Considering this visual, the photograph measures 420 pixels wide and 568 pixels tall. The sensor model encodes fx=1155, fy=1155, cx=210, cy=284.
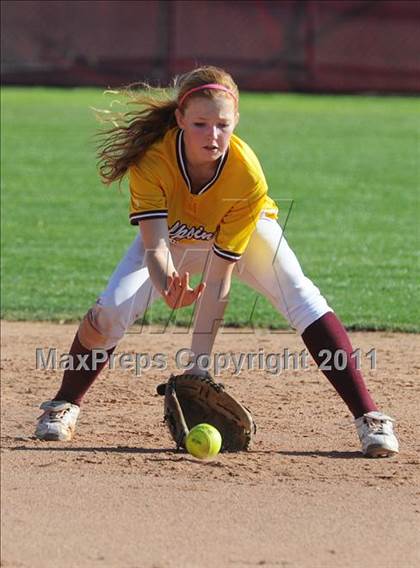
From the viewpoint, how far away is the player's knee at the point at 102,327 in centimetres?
446

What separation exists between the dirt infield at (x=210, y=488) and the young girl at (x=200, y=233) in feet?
0.81

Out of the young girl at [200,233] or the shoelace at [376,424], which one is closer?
the young girl at [200,233]

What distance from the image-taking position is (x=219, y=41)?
858 inches

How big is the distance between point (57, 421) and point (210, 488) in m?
0.89

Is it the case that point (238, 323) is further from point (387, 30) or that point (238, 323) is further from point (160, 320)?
point (387, 30)

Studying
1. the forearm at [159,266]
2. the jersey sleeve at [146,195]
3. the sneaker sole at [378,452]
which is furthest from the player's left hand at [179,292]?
the sneaker sole at [378,452]

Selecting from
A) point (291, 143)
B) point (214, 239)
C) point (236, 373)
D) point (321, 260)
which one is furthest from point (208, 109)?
point (291, 143)

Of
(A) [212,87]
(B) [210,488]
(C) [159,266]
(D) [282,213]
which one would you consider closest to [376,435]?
(B) [210,488]

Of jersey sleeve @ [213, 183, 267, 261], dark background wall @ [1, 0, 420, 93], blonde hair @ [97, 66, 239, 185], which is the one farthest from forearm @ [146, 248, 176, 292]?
dark background wall @ [1, 0, 420, 93]

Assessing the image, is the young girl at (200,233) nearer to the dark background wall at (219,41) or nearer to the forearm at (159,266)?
the forearm at (159,266)

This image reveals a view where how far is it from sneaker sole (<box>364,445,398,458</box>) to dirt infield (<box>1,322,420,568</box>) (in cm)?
3

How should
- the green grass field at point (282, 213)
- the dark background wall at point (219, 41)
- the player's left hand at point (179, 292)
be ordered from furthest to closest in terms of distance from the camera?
the dark background wall at point (219, 41) < the green grass field at point (282, 213) < the player's left hand at point (179, 292)

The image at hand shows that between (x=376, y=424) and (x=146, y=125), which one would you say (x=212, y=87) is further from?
(x=376, y=424)

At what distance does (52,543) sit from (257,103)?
17.5m
